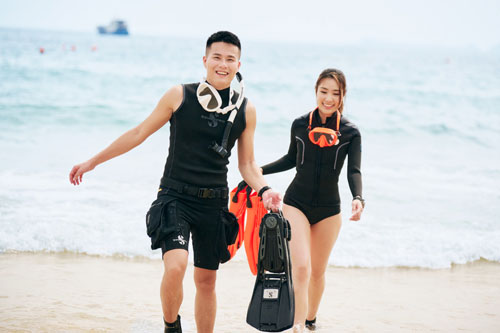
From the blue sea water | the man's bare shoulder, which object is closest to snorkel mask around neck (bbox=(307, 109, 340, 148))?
the man's bare shoulder

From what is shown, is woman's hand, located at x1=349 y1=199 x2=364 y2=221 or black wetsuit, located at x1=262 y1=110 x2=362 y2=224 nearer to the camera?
woman's hand, located at x1=349 y1=199 x2=364 y2=221

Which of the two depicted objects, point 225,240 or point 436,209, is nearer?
point 225,240

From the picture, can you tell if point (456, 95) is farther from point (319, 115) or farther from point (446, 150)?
point (319, 115)

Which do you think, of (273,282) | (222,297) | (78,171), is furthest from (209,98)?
(222,297)

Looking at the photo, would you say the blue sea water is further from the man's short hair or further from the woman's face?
the man's short hair

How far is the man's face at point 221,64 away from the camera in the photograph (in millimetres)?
3996

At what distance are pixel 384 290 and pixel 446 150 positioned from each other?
447 inches

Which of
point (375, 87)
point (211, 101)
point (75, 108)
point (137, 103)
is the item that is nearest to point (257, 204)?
point (211, 101)

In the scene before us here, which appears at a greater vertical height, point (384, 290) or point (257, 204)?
point (257, 204)

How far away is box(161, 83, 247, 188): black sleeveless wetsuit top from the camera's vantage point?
12.9 feet

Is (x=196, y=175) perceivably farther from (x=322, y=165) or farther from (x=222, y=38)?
(x=322, y=165)

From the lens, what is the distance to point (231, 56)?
4027mm

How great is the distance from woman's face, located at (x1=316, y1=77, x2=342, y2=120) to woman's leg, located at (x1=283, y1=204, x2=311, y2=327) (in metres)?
0.91

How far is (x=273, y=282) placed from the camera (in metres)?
3.77
